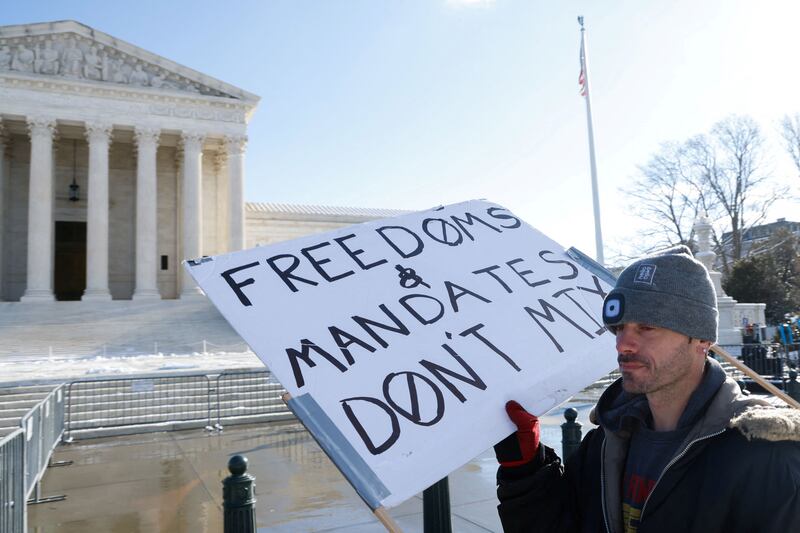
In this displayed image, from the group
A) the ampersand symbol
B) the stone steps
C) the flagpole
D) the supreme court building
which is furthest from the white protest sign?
the supreme court building

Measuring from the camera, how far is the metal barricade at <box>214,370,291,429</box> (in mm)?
11859

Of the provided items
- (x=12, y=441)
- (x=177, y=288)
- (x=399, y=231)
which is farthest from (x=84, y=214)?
(x=399, y=231)

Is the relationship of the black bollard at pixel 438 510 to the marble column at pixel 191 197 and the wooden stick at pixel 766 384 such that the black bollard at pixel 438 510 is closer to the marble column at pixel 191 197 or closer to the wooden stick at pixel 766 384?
the wooden stick at pixel 766 384

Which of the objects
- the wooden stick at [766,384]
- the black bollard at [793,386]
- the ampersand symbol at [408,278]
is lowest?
the black bollard at [793,386]

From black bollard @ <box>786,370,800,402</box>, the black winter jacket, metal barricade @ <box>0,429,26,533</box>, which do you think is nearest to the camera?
the black winter jacket

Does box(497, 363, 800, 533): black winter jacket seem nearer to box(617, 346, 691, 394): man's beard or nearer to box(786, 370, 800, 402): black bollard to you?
box(617, 346, 691, 394): man's beard

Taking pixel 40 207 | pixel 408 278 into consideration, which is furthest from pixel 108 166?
pixel 408 278

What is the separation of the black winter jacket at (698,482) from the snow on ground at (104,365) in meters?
12.9

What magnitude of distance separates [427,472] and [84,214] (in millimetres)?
38777

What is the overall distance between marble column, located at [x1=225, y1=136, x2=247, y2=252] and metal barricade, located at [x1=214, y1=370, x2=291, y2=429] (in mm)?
23017

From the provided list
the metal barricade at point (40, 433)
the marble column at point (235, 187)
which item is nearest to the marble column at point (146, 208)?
the marble column at point (235, 187)

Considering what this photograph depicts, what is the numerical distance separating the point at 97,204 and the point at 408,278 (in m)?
34.1

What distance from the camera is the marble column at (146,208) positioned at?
33406 mm

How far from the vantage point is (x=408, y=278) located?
2.89 meters
